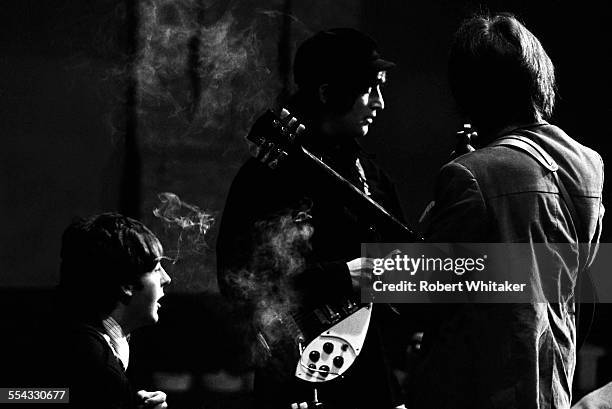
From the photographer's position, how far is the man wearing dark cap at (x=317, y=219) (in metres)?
3.87

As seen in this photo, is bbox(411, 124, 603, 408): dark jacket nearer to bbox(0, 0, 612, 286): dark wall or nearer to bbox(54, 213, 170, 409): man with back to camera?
bbox(54, 213, 170, 409): man with back to camera

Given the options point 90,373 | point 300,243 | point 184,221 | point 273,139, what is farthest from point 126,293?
point 184,221

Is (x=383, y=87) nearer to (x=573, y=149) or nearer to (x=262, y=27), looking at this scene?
(x=262, y=27)

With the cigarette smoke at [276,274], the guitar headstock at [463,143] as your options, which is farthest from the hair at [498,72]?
the cigarette smoke at [276,274]

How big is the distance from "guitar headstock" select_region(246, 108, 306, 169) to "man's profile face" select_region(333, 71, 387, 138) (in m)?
0.34

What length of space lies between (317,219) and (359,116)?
0.48m

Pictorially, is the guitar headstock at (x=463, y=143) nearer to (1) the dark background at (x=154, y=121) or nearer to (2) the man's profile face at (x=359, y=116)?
(2) the man's profile face at (x=359, y=116)

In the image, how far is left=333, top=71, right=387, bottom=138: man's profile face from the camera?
4.10 metres

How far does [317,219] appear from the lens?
155 inches

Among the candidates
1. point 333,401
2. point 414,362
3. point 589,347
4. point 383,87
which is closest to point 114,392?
point 414,362

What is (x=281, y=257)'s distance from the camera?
4.10 meters

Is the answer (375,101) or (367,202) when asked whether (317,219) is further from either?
(375,101)

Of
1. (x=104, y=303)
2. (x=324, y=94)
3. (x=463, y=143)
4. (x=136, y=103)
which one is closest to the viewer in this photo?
(x=104, y=303)

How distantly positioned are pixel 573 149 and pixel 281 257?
1.64 metres
